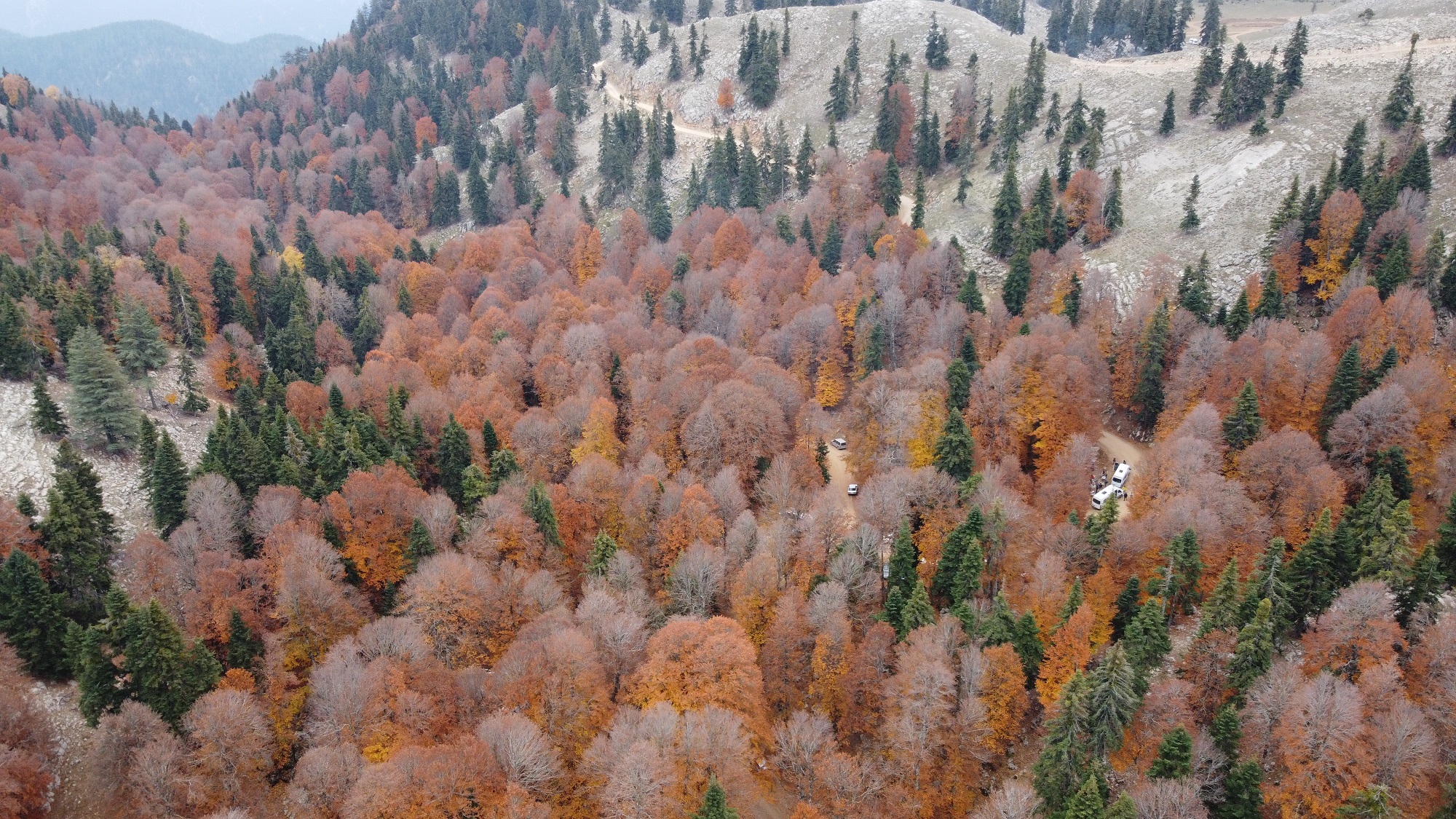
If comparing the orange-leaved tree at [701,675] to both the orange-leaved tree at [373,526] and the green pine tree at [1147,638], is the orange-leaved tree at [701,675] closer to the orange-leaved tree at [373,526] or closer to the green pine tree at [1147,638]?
the green pine tree at [1147,638]

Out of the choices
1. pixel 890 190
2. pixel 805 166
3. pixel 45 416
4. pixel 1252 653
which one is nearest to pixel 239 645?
pixel 45 416

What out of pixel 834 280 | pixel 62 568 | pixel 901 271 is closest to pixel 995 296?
pixel 901 271

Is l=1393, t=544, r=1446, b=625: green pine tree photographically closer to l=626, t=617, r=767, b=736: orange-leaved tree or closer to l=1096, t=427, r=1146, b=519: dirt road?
l=1096, t=427, r=1146, b=519: dirt road

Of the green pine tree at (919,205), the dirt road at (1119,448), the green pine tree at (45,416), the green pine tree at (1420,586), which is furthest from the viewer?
the green pine tree at (919,205)

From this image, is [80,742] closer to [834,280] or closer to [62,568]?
[62,568]

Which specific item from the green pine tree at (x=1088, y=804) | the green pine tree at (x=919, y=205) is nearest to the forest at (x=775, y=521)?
Result: the green pine tree at (x=919, y=205)
